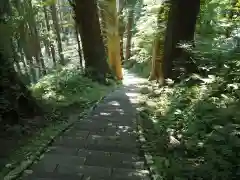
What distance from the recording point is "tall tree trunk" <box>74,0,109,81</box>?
11488 millimetres

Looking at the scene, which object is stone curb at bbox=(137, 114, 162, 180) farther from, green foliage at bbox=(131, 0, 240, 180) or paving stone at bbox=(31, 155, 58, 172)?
paving stone at bbox=(31, 155, 58, 172)

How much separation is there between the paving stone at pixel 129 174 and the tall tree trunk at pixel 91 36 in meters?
8.28

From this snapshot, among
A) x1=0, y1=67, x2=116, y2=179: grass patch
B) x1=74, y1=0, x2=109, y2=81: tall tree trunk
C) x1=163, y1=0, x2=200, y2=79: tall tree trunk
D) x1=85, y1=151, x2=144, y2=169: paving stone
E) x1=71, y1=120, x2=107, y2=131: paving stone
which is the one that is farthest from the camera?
x1=74, y1=0, x2=109, y2=81: tall tree trunk

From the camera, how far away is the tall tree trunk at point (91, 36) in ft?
37.7

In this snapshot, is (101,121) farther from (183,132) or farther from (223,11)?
(223,11)

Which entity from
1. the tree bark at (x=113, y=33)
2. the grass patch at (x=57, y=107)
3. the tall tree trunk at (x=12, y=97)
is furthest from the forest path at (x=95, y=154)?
the tree bark at (x=113, y=33)

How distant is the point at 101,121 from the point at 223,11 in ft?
29.6

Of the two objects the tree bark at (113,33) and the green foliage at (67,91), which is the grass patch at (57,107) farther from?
the tree bark at (113,33)

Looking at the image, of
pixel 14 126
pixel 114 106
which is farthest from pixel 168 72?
pixel 14 126

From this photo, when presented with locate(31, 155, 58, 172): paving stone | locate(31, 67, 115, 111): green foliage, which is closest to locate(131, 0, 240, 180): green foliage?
locate(31, 155, 58, 172): paving stone

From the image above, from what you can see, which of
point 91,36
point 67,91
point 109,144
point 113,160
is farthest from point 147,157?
point 91,36

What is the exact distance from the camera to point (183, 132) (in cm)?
497

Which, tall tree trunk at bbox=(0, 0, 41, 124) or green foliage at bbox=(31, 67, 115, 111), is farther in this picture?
green foliage at bbox=(31, 67, 115, 111)

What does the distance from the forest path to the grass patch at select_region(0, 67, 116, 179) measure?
0.22 m
